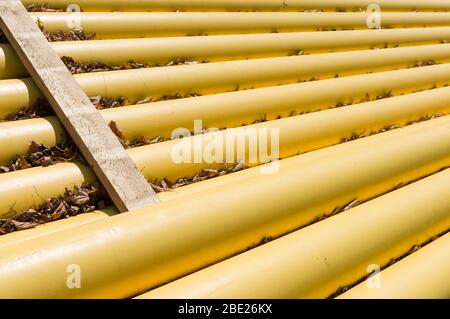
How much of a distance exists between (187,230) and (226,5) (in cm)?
214

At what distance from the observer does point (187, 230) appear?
1.38m

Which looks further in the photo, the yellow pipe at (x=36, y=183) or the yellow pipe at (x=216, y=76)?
the yellow pipe at (x=216, y=76)

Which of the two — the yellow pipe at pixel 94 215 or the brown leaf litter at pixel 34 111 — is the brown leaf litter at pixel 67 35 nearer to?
the brown leaf litter at pixel 34 111

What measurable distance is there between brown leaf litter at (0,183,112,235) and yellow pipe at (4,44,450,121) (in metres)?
0.52

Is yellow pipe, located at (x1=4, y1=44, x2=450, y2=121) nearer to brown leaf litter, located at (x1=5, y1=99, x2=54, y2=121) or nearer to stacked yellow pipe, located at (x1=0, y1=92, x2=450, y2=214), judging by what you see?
brown leaf litter, located at (x1=5, y1=99, x2=54, y2=121)

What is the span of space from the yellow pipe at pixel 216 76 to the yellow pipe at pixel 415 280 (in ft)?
3.99

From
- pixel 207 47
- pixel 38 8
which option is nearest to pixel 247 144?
pixel 207 47

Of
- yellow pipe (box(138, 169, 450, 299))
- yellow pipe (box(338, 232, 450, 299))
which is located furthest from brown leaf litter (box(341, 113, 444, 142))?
yellow pipe (box(338, 232, 450, 299))

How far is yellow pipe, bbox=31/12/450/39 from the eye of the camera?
96.9 inches

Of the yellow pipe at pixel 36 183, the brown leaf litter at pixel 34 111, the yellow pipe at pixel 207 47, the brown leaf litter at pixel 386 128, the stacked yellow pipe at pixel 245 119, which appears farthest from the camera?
the brown leaf litter at pixel 386 128

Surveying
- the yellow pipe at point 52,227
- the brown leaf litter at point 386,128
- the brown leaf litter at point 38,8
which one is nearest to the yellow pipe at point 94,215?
the yellow pipe at point 52,227

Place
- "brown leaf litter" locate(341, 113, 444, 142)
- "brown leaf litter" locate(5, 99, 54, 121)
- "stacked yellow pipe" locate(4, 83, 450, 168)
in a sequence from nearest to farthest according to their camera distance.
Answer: "stacked yellow pipe" locate(4, 83, 450, 168) < "brown leaf litter" locate(5, 99, 54, 121) < "brown leaf litter" locate(341, 113, 444, 142)

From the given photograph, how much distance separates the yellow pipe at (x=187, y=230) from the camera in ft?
3.85
